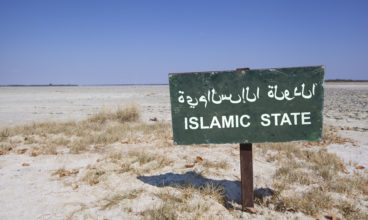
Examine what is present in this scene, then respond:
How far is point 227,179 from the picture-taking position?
3738mm

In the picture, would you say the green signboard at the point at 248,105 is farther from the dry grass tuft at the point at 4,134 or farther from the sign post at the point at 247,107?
the dry grass tuft at the point at 4,134

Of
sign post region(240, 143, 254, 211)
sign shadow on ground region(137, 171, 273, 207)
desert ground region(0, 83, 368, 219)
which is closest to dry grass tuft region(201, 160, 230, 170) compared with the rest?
desert ground region(0, 83, 368, 219)

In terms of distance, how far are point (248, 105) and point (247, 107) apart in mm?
27

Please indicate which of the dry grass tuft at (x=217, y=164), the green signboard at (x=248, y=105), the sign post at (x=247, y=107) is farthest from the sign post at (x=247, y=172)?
the dry grass tuft at (x=217, y=164)

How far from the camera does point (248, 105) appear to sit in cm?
272

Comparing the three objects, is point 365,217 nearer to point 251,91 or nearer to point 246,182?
point 246,182

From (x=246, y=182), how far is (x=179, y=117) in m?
1.17

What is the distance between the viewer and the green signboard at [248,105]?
2648 mm

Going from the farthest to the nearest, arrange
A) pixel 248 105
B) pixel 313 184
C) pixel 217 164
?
pixel 217 164, pixel 313 184, pixel 248 105

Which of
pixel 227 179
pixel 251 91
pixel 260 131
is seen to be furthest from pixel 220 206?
pixel 251 91

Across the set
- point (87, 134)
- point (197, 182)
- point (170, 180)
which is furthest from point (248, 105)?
point (87, 134)

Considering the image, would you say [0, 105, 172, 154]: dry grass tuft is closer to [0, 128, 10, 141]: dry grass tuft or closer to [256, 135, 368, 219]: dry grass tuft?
[0, 128, 10, 141]: dry grass tuft

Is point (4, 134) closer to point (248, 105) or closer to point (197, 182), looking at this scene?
point (197, 182)

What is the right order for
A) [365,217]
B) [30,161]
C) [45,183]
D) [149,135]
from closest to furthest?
[365,217]
[45,183]
[30,161]
[149,135]
